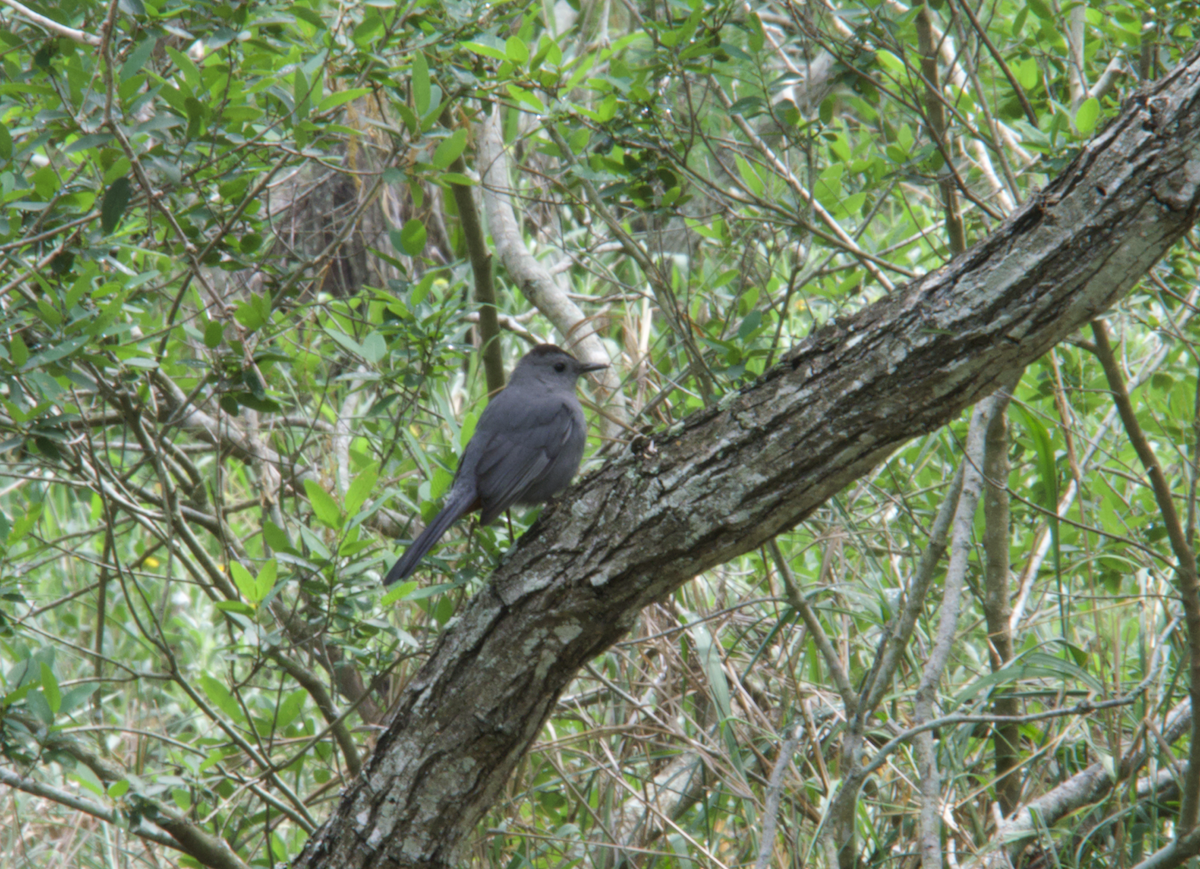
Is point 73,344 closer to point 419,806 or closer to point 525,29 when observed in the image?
point 419,806

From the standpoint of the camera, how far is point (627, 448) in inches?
97.3

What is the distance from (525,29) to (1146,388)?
3059 mm

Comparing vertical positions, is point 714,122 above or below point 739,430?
above

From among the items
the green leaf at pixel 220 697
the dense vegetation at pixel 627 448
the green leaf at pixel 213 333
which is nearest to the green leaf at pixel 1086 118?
the dense vegetation at pixel 627 448

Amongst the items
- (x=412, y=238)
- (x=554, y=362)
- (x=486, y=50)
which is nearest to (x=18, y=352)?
(x=412, y=238)

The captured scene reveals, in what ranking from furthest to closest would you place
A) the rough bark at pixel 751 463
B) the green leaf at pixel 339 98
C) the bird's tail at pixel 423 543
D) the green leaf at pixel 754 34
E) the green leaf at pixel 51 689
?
the green leaf at pixel 754 34 → the bird's tail at pixel 423 543 → the green leaf at pixel 339 98 → the green leaf at pixel 51 689 → the rough bark at pixel 751 463

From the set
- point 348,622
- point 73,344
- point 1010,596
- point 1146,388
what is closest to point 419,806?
point 348,622

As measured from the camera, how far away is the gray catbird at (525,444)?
3354mm

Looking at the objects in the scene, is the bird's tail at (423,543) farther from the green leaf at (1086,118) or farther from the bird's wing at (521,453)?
the green leaf at (1086,118)

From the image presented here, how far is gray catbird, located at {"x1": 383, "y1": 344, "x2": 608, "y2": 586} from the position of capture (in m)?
3.35

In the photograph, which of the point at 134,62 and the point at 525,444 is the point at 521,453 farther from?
the point at 134,62

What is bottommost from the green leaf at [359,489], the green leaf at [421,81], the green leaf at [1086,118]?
the green leaf at [359,489]

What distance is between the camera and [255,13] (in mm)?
2863

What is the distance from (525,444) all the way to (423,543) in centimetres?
69
